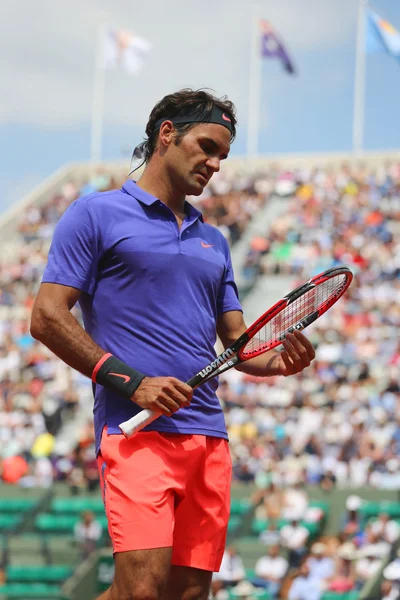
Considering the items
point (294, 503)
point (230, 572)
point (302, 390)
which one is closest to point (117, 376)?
point (230, 572)

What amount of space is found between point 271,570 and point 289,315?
9085 millimetres

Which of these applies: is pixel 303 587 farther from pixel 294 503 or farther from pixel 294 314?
pixel 294 314

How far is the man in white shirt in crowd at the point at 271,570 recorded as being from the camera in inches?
502

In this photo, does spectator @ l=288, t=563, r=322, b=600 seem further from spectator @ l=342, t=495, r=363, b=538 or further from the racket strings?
the racket strings

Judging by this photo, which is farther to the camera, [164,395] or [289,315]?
[289,315]

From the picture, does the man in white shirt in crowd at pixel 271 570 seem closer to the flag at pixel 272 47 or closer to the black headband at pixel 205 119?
the black headband at pixel 205 119

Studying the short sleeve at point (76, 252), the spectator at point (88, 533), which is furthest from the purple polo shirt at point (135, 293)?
the spectator at point (88, 533)

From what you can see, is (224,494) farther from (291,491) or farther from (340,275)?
(291,491)

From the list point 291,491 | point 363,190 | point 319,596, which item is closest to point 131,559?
point 319,596

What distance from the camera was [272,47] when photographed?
93.9 feet

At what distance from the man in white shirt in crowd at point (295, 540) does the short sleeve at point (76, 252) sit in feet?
31.3

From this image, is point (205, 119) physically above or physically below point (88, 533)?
above

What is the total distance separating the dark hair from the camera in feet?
14.0

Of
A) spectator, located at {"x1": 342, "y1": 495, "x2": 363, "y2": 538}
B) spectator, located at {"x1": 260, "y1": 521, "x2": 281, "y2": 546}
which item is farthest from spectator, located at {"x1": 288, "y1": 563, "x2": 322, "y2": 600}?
spectator, located at {"x1": 260, "y1": 521, "x2": 281, "y2": 546}
